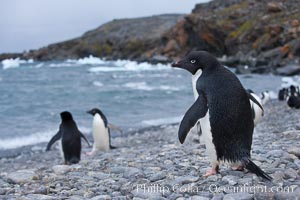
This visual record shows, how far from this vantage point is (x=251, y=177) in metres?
3.96

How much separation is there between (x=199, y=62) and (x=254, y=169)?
1182 millimetres

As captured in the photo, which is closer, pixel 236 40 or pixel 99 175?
pixel 99 175

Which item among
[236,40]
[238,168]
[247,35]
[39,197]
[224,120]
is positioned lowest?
[39,197]

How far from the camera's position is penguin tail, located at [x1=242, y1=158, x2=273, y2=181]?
3.82 metres

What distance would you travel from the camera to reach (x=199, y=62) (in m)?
4.49

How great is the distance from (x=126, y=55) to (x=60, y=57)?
70.5 feet

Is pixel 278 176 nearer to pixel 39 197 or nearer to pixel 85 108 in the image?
pixel 39 197

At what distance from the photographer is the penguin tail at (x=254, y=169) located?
150 inches

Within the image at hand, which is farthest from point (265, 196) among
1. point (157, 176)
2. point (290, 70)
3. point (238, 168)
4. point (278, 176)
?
point (290, 70)

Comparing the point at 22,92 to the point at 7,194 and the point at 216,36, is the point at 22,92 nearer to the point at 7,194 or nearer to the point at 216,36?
the point at 7,194

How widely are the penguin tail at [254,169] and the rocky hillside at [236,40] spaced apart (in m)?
29.3

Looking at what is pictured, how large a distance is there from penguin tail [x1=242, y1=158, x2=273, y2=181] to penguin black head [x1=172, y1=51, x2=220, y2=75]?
3.10 ft

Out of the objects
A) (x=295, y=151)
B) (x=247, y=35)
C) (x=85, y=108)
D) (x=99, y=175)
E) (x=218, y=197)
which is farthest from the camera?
(x=247, y=35)

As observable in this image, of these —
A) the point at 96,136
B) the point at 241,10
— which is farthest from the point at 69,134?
the point at 241,10
